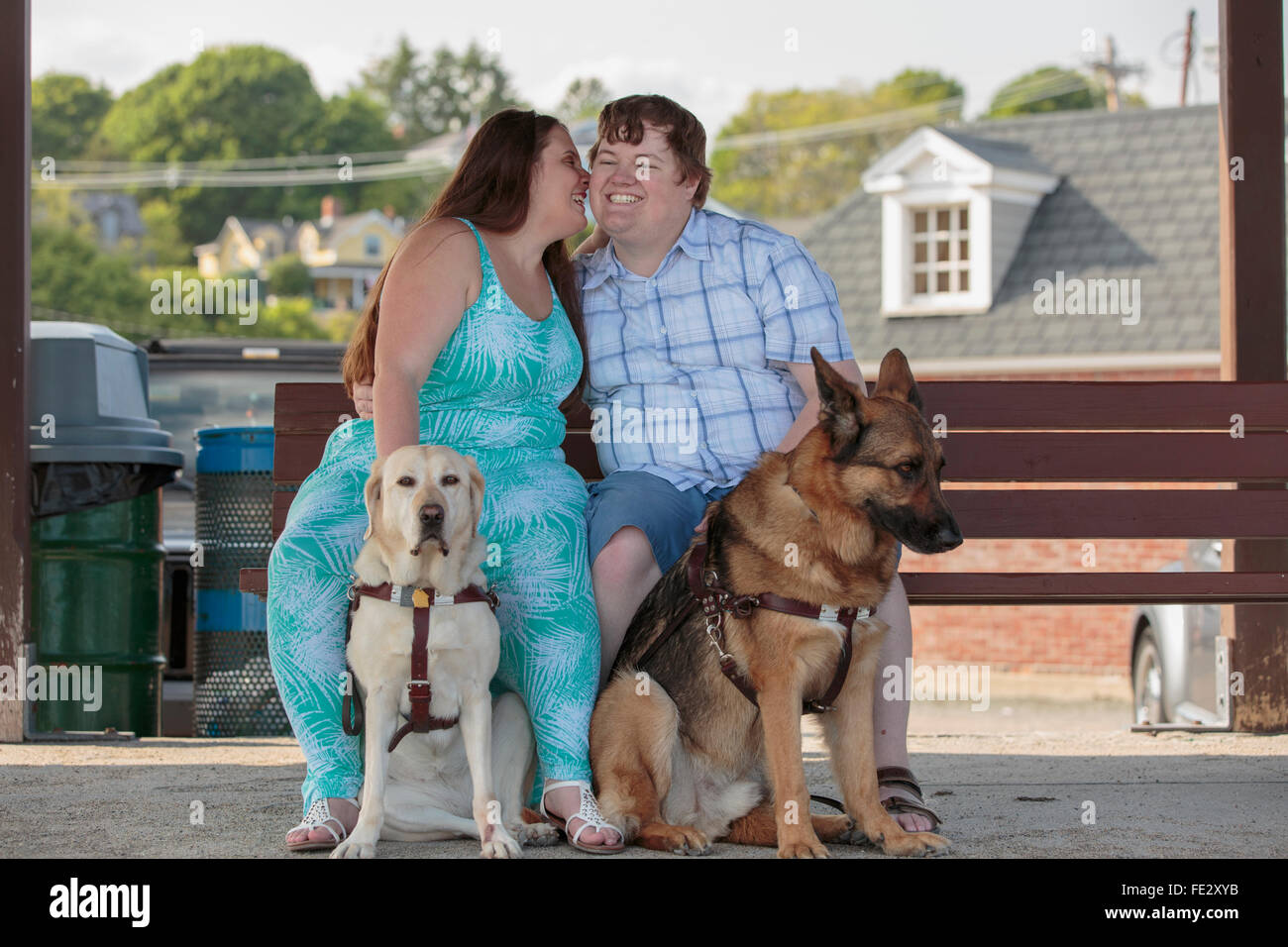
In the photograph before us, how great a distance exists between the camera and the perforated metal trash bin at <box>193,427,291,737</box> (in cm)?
698

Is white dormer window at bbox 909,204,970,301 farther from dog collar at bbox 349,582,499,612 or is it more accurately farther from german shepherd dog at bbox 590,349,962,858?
dog collar at bbox 349,582,499,612

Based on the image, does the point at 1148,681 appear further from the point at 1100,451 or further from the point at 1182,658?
the point at 1100,451

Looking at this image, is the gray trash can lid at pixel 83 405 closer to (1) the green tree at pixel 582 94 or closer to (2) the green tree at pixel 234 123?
(1) the green tree at pixel 582 94

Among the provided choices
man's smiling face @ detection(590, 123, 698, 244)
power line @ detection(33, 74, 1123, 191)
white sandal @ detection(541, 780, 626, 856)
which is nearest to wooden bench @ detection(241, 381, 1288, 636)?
man's smiling face @ detection(590, 123, 698, 244)

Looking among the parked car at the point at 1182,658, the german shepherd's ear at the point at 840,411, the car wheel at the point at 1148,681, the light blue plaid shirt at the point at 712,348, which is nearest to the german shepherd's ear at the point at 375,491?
the light blue plaid shirt at the point at 712,348

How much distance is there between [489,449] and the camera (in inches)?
168

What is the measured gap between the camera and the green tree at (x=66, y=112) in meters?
77.3

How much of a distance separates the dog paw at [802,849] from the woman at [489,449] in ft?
1.41

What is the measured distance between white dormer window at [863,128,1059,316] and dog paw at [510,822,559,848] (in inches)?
559

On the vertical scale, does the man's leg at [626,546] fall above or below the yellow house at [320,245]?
below

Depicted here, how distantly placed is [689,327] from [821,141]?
5922 cm

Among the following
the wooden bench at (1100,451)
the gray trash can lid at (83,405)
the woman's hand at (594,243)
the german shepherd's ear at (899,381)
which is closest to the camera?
the german shepherd's ear at (899,381)

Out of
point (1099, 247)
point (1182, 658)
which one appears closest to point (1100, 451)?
point (1182, 658)

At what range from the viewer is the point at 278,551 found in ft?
13.1
